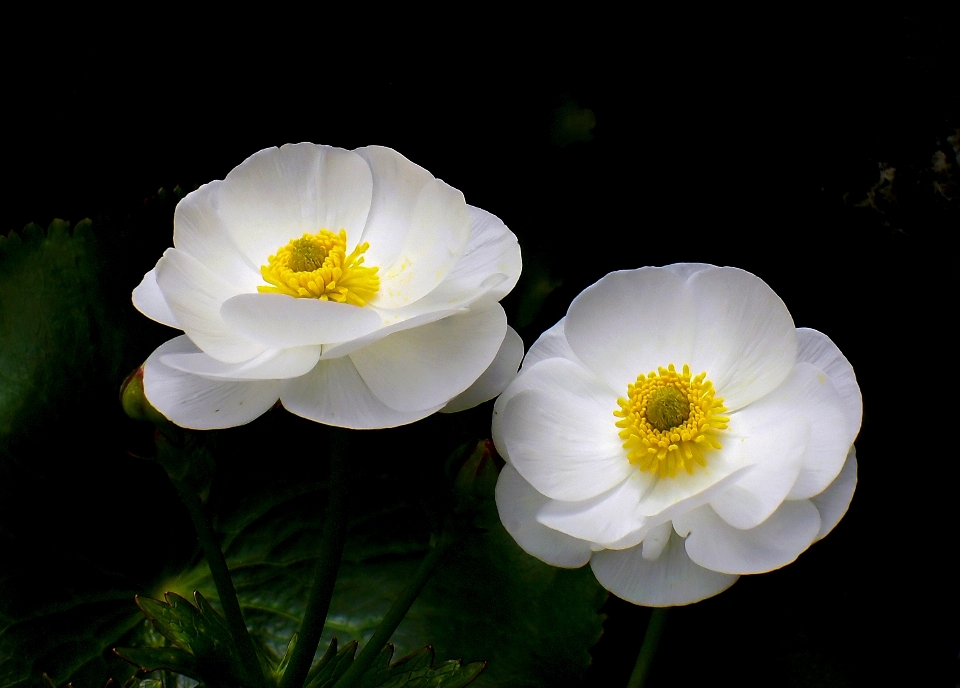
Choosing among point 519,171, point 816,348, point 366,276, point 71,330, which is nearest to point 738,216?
point 519,171

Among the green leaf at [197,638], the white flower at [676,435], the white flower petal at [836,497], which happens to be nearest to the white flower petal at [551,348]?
the white flower at [676,435]

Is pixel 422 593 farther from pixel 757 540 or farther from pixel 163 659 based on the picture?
pixel 757 540

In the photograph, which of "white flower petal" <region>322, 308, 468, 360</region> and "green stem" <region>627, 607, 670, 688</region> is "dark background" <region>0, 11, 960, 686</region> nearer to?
"green stem" <region>627, 607, 670, 688</region>

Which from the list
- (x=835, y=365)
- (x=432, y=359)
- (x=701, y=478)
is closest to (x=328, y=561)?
(x=432, y=359)

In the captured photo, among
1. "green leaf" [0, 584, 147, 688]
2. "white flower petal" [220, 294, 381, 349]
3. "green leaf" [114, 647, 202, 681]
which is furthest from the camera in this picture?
"green leaf" [0, 584, 147, 688]

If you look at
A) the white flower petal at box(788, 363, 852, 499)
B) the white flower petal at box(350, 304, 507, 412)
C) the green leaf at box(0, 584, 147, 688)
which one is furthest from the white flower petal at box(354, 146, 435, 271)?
the green leaf at box(0, 584, 147, 688)

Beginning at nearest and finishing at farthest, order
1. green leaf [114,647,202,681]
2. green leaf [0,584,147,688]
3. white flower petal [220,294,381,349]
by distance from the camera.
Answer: white flower petal [220,294,381,349]
green leaf [114,647,202,681]
green leaf [0,584,147,688]

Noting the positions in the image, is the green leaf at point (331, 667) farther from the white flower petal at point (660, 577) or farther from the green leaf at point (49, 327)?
the green leaf at point (49, 327)
